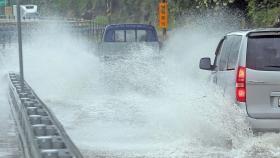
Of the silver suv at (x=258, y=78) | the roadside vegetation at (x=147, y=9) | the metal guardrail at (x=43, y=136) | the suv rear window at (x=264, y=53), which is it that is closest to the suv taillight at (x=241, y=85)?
the silver suv at (x=258, y=78)

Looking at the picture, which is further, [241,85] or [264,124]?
[241,85]

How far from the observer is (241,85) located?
8.66 meters

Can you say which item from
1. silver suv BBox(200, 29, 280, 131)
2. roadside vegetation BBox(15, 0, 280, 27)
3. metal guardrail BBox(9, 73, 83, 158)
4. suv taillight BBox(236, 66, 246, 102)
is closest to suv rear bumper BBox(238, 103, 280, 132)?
silver suv BBox(200, 29, 280, 131)

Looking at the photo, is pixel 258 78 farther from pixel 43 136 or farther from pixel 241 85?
pixel 43 136

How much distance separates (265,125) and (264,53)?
99 centimetres

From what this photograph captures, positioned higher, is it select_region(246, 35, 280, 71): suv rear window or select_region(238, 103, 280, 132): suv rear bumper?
select_region(246, 35, 280, 71): suv rear window

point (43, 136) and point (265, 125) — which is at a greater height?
point (43, 136)

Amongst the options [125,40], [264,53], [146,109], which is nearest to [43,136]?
[264,53]

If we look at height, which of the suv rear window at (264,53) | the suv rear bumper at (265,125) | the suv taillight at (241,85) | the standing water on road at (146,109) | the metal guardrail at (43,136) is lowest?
the standing water on road at (146,109)

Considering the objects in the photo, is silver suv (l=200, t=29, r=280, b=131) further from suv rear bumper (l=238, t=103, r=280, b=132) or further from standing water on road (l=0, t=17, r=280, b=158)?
standing water on road (l=0, t=17, r=280, b=158)

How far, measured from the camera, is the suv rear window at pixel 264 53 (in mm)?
8719

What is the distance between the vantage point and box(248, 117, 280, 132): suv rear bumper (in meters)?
8.53

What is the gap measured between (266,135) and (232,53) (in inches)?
56.6

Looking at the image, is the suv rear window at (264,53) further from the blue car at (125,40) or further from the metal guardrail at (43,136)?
the blue car at (125,40)
